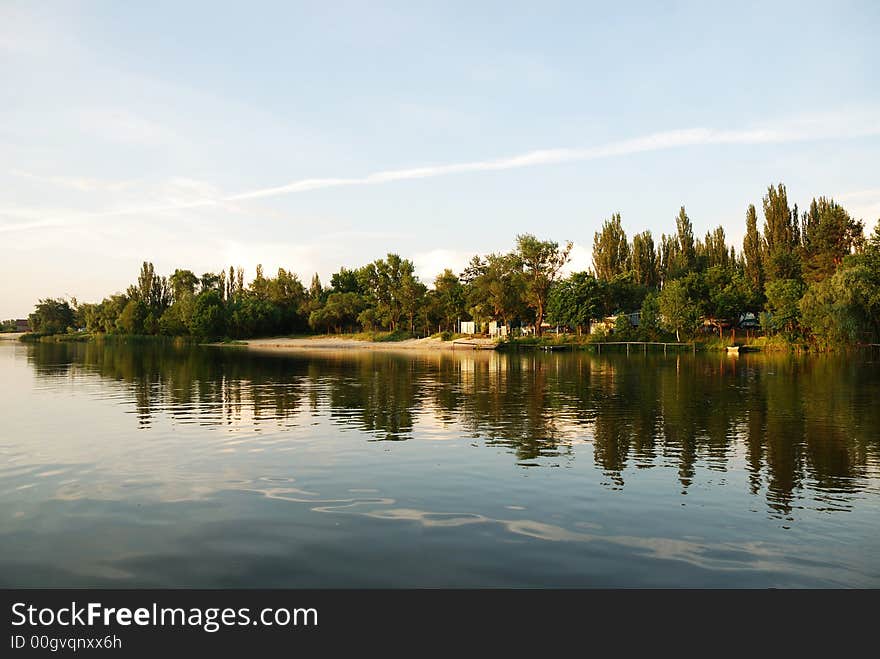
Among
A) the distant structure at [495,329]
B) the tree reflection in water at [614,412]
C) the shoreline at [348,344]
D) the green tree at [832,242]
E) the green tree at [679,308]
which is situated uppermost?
the green tree at [832,242]

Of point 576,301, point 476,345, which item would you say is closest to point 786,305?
point 576,301

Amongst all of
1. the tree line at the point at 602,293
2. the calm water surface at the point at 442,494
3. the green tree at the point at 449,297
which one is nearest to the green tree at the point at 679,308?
the tree line at the point at 602,293

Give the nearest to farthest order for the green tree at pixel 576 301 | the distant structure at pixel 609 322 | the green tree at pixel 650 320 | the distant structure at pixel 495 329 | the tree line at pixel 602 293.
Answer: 1. the tree line at pixel 602 293
2. the green tree at pixel 650 320
3. the green tree at pixel 576 301
4. the distant structure at pixel 609 322
5. the distant structure at pixel 495 329

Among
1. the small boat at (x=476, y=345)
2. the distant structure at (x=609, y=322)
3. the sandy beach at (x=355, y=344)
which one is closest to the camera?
the small boat at (x=476, y=345)

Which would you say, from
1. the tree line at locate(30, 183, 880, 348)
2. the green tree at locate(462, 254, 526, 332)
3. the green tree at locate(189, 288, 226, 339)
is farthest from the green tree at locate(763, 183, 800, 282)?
the green tree at locate(189, 288, 226, 339)

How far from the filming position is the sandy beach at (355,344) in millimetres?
112988

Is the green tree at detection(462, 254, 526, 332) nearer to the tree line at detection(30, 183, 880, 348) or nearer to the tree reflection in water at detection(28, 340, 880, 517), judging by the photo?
the tree line at detection(30, 183, 880, 348)

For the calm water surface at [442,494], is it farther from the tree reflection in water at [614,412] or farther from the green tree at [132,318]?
the green tree at [132,318]

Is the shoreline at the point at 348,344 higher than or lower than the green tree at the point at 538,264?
lower

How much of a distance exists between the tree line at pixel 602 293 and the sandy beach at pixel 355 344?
659cm

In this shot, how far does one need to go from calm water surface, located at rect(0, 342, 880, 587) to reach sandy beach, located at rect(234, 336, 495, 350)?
79901 mm

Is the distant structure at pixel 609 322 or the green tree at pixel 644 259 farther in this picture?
the green tree at pixel 644 259
